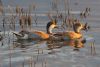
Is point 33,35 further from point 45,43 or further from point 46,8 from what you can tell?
point 46,8

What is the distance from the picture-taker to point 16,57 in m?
11.0

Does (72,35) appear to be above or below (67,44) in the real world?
above

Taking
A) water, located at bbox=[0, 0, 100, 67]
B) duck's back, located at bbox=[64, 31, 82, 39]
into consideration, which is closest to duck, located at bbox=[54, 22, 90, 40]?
duck's back, located at bbox=[64, 31, 82, 39]

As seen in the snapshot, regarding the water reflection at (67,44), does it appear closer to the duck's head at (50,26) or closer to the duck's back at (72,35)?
the duck's back at (72,35)

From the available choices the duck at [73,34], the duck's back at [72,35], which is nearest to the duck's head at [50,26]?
the duck at [73,34]

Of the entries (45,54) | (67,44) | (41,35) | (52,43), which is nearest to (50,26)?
(41,35)

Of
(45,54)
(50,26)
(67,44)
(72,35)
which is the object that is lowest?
(45,54)

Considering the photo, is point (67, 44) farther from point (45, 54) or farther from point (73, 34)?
point (45, 54)

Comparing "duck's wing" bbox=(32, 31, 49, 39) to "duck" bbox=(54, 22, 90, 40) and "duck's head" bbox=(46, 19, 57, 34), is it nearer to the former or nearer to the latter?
"duck" bbox=(54, 22, 90, 40)

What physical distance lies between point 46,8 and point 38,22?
4.08m

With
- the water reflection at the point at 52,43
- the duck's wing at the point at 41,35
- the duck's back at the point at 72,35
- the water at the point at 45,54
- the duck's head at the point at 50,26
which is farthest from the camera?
the duck's head at the point at 50,26

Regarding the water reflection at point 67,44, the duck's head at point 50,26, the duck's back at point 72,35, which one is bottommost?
the water reflection at point 67,44

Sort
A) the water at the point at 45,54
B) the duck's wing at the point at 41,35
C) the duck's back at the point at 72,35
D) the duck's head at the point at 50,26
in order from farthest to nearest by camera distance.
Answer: the duck's head at the point at 50,26 < the duck's back at the point at 72,35 < the duck's wing at the point at 41,35 < the water at the point at 45,54

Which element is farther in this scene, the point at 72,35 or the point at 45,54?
the point at 72,35
